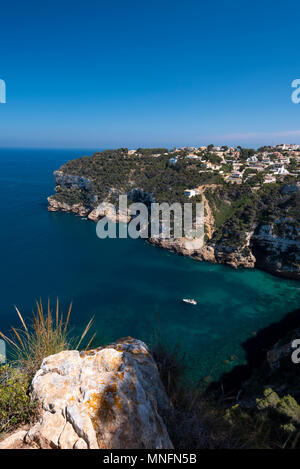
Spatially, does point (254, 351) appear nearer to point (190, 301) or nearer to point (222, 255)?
point (190, 301)

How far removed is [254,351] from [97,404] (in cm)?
2149

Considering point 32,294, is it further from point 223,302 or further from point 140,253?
point 223,302

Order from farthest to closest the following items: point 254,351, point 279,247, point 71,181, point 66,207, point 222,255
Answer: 1. point 71,181
2. point 66,207
3. point 222,255
4. point 279,247
5. point 254,351

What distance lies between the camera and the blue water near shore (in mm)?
22438

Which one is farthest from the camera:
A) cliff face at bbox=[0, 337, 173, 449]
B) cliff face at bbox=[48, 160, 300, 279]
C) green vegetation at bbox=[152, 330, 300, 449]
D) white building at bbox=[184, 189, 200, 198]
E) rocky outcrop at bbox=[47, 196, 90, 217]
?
rocky outcrop at bbox=[47, 196, 90, 217]

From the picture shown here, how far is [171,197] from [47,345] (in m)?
44.5

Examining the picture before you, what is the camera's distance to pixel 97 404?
3518 millimetres

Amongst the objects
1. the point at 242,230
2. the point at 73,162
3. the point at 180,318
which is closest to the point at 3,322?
the point at 180,318

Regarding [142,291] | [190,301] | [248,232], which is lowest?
[190,301]

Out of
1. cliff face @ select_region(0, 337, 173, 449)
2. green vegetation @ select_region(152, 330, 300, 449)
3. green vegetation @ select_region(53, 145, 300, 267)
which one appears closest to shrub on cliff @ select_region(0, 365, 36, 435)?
cliff face @ select_region(0, 337, 173, 449)

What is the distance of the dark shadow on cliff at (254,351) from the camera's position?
56.3ft

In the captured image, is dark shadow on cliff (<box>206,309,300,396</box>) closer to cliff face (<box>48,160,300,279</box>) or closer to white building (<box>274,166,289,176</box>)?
cliff face (<box>48,160,300,279</box>)

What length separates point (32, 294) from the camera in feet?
92.2

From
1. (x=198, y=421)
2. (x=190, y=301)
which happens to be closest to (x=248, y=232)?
(x=190, y=301)
